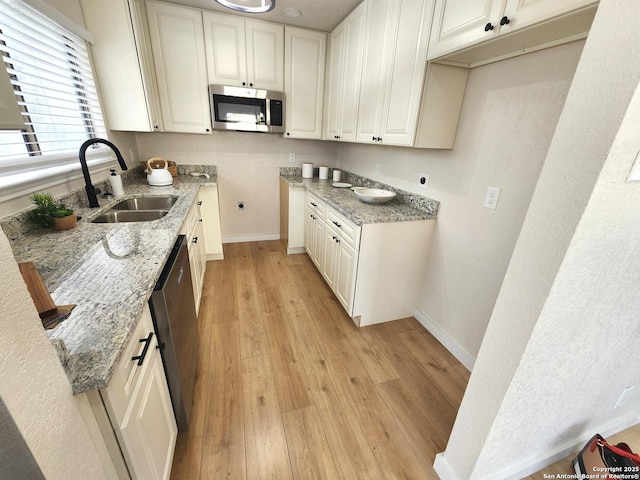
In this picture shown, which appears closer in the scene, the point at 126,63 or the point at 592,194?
the point at 592,194

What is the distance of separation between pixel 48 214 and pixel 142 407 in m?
1.18

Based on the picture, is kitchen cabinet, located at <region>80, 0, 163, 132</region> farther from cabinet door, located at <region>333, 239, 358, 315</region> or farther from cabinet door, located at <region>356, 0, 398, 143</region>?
cabinet door, located at <region>333, 239, 358, 315</region>

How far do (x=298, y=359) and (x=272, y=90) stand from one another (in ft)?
8.69

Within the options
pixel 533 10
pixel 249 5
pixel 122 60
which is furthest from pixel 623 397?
pixel 122 60

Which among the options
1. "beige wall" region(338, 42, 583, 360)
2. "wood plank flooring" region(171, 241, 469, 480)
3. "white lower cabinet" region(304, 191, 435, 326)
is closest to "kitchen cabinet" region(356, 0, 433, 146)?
"beige wall" region(338, 42, 583, 360)

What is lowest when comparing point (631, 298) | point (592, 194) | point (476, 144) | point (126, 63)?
point (631, 298)

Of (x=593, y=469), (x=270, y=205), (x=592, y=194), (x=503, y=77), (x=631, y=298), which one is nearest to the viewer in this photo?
(x=592, y=194)

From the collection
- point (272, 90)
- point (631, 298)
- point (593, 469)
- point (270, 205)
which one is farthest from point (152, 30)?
point (593, 469)

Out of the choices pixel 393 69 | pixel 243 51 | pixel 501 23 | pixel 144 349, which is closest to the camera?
pixel 144 349

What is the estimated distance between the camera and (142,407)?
82 cm

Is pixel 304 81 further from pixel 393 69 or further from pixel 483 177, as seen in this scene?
pixel 483 177

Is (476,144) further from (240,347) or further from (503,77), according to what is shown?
(240,347)

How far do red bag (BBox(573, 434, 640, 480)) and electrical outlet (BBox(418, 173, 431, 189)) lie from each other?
5.23ft

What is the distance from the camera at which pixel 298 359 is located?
5.94 ft
